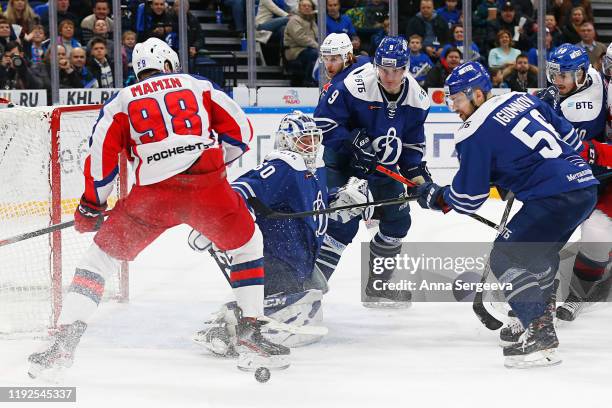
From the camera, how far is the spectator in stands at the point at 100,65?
24.6ft

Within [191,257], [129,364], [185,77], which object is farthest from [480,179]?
[191,257]

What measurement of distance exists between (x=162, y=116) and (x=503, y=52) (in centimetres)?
534

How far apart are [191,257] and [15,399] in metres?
2.58

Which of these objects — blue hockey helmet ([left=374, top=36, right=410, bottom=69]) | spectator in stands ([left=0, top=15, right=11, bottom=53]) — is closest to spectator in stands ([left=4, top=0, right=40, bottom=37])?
spectator in stands ([left=0, top=15, right=11, bottom=53])

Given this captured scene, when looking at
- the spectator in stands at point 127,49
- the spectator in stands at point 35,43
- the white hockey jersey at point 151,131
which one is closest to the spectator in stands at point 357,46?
the spectator in stands at point 127,49

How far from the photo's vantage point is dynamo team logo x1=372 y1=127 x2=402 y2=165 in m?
4.50

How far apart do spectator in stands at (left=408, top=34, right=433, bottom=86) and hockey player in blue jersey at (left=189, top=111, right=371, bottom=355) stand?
4213mm

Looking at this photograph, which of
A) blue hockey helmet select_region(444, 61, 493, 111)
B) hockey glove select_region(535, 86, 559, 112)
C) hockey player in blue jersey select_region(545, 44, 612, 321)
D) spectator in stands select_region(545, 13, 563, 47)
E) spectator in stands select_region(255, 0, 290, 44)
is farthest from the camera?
spectator in stands select_region(545, 13, 563, 47)

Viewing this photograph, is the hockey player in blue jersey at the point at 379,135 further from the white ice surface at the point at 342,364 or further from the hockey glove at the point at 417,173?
the white ice surface at the point at 342,364

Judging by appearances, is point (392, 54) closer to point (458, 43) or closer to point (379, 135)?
point (379, 135)

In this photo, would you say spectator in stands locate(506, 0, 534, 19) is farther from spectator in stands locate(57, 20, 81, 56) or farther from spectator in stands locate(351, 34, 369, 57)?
spectator in stands locate(57, 20, 81, 56)

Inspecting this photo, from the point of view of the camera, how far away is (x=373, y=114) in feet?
14.8

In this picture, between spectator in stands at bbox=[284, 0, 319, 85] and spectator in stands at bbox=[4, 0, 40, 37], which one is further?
spectator in stands at bbox=[284, 0, 319, 85]

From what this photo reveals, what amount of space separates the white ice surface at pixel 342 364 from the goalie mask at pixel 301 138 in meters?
0.69
